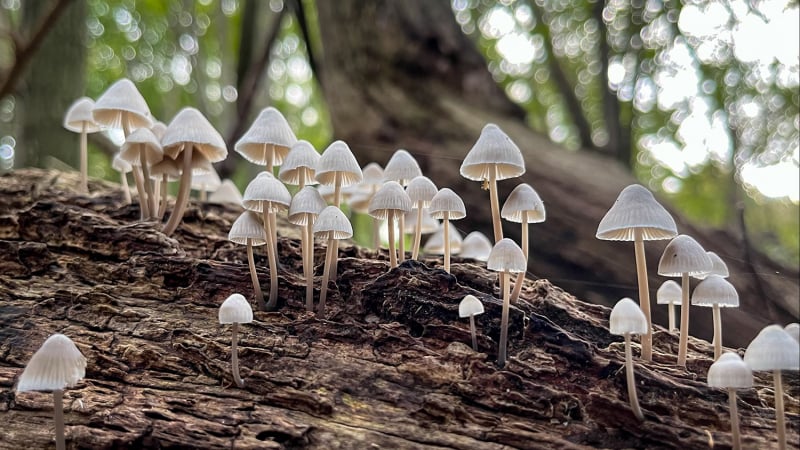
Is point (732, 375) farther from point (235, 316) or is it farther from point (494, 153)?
point (235, 316)

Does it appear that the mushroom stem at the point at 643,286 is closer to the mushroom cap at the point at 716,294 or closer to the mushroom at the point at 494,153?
the mushroom cap at the point at 716,294

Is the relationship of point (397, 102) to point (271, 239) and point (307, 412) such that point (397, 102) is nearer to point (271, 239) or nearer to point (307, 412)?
point (271, 239)

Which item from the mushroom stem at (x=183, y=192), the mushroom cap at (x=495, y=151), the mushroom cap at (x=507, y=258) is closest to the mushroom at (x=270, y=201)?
the mushroom stem at (x=183, y=192)

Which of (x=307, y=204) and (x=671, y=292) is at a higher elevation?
(x=307, y=204)

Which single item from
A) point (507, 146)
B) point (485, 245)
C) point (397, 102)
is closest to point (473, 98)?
point (397, 102)

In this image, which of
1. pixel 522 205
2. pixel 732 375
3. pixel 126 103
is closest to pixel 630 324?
pixel 732 375

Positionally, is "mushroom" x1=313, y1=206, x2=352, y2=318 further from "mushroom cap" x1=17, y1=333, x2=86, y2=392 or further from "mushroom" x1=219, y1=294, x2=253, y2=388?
"mushroom cap" x1=17, y1=333, x2=86, y2=392

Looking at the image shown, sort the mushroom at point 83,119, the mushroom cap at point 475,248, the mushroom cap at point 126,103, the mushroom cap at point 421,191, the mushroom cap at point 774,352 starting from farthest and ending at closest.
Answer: the mushroom cap at point 475,248 → the mushroom at point 83,119 → the mushroom cap at point 126,103 → the mushroom cap at point 421,191 → the mushroom cap at point 774,352
